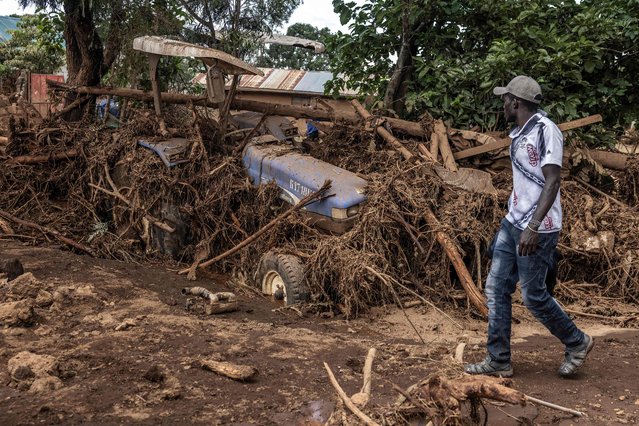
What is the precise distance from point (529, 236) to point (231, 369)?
6.64ft

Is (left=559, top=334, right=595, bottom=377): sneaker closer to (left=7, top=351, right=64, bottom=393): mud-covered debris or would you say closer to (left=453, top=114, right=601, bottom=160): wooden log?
(left=7, top=351, right=64, bottom=393): mud-covered debris

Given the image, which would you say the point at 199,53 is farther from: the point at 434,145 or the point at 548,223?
the point at 548,223

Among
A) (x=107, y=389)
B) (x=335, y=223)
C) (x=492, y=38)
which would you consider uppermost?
(x=492, y=38)

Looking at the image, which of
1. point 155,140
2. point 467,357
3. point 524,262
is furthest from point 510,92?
point 155,140

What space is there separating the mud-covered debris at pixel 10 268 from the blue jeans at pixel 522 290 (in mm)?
4371

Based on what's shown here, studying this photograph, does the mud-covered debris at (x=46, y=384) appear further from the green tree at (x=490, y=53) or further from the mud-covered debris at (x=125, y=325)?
the green tree at (x=490, y=53)

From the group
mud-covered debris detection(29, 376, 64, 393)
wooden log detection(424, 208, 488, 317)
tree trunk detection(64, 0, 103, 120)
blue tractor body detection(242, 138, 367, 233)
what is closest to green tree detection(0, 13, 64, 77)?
tree trunk detection(64, 0, 103, 120)

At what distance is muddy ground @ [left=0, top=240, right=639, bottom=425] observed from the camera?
4.07 m

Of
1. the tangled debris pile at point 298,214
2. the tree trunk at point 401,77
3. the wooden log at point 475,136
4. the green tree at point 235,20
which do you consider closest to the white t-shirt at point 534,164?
the tangled debris pile at point 298,214

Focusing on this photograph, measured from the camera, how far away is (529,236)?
4.41 meters

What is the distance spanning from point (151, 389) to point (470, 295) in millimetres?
3250

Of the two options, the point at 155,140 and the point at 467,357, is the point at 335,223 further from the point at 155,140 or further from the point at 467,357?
the point at 155,140

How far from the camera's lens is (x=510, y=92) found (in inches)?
186

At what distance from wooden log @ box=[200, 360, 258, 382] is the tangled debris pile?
2.18 m
